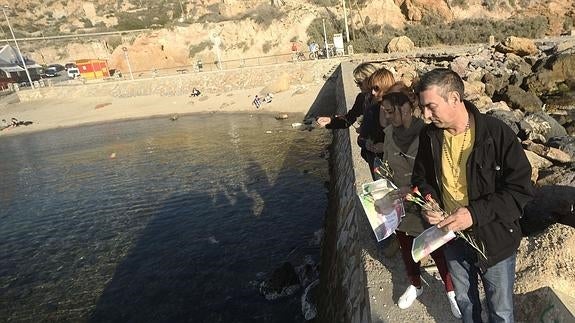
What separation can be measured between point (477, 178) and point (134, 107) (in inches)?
1490

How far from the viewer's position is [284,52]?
4375 cm

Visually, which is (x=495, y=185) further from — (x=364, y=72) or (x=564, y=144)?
(x=564, y=144)

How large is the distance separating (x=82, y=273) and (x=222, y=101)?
24839 millimetres

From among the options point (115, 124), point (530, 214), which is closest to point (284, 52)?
point (115, 124)

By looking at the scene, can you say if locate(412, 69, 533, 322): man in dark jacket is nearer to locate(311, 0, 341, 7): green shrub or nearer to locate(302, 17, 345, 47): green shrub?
locate(302, 17, 345, 47): green shrub

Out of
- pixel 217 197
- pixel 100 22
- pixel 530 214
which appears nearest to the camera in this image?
pixel 530 214

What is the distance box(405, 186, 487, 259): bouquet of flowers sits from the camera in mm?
2736

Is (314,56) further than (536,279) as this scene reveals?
Yes

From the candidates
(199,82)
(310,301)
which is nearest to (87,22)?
(199,82)

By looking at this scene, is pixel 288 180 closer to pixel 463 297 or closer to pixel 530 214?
pixel 530 214

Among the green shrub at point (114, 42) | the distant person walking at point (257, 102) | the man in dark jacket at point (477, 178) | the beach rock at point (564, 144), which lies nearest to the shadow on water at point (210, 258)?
the man in dark jacket at point (477, 178)

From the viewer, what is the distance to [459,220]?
262cm

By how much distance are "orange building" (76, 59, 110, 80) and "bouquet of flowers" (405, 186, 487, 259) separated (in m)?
46.2

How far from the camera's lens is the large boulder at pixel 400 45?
32969 mm
